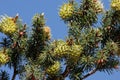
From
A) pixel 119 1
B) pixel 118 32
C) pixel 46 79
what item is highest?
pixel 119 1

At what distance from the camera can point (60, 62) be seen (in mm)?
3758

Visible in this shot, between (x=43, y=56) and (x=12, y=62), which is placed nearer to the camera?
(x=43, y=56)

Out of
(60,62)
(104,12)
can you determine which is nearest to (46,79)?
(60,62)

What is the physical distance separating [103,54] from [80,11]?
1.64 feet

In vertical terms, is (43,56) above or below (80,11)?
below

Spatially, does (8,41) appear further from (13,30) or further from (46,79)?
(46,79)

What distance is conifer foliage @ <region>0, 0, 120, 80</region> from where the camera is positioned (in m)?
3.66

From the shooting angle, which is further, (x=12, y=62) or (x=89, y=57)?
(x=12, y=62)

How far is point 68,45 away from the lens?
11.8 feet

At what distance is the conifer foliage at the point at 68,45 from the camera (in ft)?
12.0

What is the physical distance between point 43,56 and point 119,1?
2.43 feet

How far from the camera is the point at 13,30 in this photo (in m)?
3.90

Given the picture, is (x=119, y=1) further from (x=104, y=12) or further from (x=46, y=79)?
(x=46, y=79)

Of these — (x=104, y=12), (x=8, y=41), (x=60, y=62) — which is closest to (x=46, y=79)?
(x=60, y=62)
